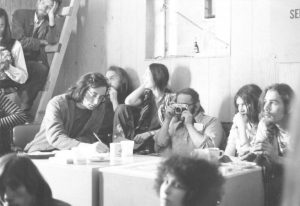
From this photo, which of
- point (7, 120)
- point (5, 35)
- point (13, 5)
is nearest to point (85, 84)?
point (7, 120)

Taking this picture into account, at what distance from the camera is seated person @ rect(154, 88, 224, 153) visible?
266cm

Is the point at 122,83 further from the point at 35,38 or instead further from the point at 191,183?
the point at 191,183

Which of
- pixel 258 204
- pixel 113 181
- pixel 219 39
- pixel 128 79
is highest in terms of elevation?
pixel 219 39

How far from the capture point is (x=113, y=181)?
6.11ft

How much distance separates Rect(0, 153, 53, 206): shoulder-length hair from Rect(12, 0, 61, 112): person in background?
2.50 metres

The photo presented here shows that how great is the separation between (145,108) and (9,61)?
126 centimetres

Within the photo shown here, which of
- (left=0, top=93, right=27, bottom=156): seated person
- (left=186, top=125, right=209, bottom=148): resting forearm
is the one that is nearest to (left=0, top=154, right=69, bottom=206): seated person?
(left=186, top=125, right=209, bottom=148): resting forearm

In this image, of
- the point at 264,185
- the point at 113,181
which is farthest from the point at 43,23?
the point at 264,185

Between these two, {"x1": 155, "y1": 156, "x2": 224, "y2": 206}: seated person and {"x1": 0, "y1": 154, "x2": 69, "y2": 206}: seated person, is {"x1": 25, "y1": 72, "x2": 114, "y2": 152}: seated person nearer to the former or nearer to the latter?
{"x1": 0, "y1": 154, "x2": 69, "y2": 206}: seated person

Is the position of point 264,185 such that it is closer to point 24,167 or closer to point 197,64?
point 24,167

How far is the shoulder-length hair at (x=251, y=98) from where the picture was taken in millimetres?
2695

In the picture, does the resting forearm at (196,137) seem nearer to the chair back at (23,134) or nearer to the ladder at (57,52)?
the chair back at (23,134)

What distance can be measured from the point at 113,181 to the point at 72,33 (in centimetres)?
283

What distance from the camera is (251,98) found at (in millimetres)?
2779
